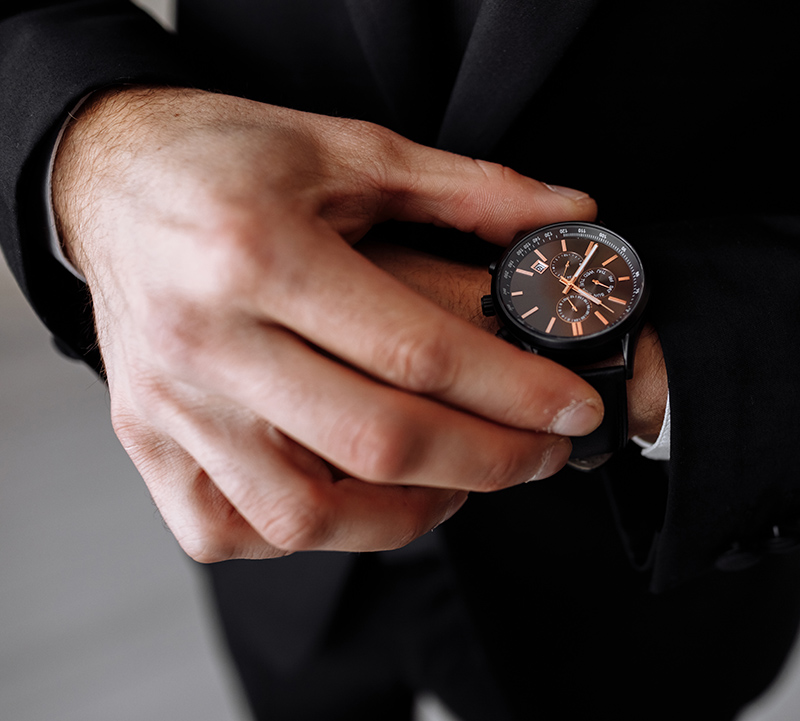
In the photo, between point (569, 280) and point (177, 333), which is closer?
point (177, 333)

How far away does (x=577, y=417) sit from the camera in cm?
65

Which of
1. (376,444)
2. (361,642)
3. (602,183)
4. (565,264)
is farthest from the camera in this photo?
(361,642)

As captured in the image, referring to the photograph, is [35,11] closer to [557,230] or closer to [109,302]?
[109,302]

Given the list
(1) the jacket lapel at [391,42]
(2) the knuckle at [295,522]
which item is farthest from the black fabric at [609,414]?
(1) the jacket lapel at [391,42]

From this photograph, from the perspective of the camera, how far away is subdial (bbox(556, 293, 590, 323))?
2.56 feet

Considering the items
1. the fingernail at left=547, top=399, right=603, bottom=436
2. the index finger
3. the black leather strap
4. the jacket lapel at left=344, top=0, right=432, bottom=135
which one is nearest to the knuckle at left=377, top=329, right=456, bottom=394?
the index finger

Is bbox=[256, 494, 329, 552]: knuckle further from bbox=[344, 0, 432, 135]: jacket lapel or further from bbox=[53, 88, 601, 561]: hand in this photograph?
bbox=[344, 0, 432, 135]: jacket lapel

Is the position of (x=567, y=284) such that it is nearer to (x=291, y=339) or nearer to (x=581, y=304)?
(x=581, y=304)

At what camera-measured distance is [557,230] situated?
2.57ft

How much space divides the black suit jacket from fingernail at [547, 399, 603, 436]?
0.32 ft

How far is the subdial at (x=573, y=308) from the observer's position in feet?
2.56

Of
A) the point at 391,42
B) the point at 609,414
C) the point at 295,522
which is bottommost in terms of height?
the point at 295,522

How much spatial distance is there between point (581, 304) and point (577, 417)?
0.65 ft

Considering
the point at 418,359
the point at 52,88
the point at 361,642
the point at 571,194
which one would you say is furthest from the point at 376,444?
the point at 361,642
